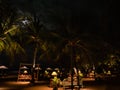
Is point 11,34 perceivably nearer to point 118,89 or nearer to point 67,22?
point 67,22

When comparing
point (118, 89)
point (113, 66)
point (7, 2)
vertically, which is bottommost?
point (118, 89)

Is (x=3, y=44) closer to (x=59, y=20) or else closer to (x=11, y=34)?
(x=11, y=34)

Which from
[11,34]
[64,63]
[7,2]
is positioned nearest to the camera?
[7,2]

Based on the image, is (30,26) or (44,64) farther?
(44,64)

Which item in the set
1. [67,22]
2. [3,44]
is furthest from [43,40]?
[3,44]

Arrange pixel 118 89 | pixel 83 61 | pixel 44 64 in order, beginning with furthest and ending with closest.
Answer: pixel 44 64
pixel 83 61
pixel 118 89

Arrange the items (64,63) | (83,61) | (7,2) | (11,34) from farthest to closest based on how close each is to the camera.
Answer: (64,63)
(83,61)
(11,34)
(7,2)

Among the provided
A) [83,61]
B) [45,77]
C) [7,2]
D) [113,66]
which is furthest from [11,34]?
[113,66]

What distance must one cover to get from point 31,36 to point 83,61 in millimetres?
12588

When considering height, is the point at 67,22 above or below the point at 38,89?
above

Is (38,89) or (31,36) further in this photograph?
(31,36)

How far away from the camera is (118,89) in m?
23.5

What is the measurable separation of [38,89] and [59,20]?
23.7 ft

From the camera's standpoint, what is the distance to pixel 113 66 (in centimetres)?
4853
